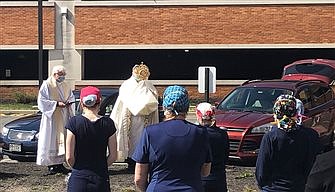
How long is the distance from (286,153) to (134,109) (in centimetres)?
506

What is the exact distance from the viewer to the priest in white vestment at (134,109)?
10.6m

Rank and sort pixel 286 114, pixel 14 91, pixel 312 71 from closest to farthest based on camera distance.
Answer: pixel 286 114 < pixel 312 71 < pixel 14 91

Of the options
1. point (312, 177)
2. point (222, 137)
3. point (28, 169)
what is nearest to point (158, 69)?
point (28, 169)

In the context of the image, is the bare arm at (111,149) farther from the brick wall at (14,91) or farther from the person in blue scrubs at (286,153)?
the brick wall at (14,91)

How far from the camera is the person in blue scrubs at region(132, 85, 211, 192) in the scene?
5.08m

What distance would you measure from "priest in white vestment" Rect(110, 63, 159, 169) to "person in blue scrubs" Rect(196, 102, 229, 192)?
3862mm

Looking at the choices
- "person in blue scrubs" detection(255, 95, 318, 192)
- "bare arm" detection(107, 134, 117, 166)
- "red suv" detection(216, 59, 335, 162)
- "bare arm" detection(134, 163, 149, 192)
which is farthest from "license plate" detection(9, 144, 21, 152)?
"bare arm" detection(134, 163, 149, 192)

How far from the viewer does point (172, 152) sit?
5.07m

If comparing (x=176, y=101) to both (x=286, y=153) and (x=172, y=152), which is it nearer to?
(x=172, y=152)

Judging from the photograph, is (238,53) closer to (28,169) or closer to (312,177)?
(28,169)

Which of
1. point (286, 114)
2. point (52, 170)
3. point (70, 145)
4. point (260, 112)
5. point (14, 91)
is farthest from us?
point (14, 91)

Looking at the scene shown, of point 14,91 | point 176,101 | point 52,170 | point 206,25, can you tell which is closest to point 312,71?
point 52,170

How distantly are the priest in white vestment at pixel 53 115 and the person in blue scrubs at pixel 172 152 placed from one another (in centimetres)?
544

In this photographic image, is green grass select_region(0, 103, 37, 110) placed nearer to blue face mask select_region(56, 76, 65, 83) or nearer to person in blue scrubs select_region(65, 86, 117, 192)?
blue face mask select_region(56, 76, 65, 83)
